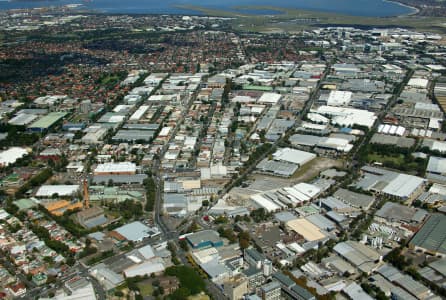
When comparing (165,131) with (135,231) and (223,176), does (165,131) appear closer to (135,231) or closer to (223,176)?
(223,176)

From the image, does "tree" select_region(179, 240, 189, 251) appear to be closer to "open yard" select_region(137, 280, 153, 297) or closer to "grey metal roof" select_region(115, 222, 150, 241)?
"grey metal roof" select_region(115, 222, 150, 241)

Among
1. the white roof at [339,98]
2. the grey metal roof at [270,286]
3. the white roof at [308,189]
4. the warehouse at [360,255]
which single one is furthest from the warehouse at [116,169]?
the white roof at [339,98]

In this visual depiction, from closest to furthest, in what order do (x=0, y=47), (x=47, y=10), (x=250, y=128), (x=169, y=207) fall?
(x=169, y=207), (x=250, y=128), (x=0, y=47), (x=47, y=10)

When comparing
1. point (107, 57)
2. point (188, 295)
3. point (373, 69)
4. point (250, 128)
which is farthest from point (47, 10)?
point (188, 295)

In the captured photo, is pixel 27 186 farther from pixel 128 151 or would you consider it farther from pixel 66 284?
pixel 66 284

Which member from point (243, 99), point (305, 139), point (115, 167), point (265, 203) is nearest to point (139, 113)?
point (243, 99)
